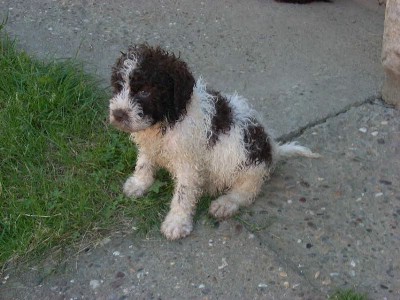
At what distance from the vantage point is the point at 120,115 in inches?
123

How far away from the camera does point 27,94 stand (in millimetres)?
4559

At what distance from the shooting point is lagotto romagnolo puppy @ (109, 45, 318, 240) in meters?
3.13

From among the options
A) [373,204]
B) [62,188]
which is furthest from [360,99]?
[62,188]

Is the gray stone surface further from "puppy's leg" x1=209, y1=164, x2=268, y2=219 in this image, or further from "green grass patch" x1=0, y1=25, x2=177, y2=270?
"green grass patch" x1=0, y1=25, x2=177, y2=270

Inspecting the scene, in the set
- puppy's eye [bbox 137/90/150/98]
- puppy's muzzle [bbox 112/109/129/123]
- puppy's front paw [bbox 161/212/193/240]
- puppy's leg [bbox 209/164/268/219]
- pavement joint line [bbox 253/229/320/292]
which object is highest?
puppy's eye [bbox 137/90/150/98]

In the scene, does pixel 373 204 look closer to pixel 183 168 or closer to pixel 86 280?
pixel 183 168

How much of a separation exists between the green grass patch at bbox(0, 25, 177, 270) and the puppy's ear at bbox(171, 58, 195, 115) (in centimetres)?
82

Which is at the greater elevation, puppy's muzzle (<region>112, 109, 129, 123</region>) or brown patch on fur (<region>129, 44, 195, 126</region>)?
brown patch on fur (<region>129, 44, 195, 126</region>)

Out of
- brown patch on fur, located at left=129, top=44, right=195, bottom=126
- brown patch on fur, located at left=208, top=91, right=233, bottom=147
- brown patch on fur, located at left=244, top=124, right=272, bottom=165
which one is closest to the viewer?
brown patch on fur, located at left=129, top=44, right=195, bottom=126

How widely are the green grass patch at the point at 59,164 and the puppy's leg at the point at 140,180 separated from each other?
0.05m

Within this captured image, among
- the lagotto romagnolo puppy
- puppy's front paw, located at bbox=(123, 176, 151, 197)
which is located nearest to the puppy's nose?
the lagotto romagnolo puppy

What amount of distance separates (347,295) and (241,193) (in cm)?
96

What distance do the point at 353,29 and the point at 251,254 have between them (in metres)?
3.29

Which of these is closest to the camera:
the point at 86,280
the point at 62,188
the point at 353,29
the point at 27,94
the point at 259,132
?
the point at 86,280
